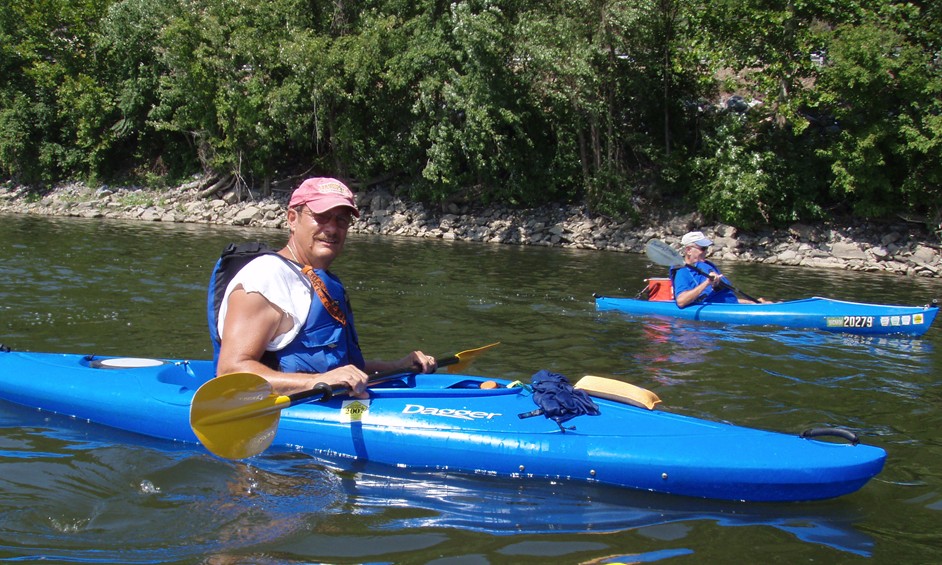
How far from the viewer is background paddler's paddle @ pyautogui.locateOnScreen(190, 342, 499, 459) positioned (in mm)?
3520

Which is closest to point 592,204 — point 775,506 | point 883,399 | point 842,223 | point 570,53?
point 570,53

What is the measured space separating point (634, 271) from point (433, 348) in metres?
7.43

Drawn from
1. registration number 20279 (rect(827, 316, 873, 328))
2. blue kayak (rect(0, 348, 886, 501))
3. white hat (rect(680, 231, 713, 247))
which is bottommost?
registration number 20279 (rect(827, 316, 873, 328))

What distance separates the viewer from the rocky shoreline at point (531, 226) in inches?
630

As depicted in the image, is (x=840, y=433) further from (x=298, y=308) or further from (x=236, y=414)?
(x=236, y=414)

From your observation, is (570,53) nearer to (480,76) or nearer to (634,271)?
(480,76)

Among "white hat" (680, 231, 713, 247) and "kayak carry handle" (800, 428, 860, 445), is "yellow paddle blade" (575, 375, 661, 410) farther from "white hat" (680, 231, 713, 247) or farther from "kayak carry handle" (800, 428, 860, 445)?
"white hat" (680, 231, 713, 247)

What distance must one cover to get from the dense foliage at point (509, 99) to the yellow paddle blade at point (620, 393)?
13.4m

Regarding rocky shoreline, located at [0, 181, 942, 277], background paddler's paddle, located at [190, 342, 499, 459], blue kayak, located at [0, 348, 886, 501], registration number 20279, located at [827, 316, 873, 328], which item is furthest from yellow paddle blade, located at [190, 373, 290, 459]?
rocky shoreline, located at [0, 181, 942, 277]

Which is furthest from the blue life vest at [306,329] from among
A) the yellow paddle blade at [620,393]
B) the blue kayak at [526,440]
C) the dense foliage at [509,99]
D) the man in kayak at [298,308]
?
the dense foliage at [509,99]

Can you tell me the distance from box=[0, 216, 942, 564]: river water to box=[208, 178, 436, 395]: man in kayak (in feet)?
1.78

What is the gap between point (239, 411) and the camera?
3.60 metres

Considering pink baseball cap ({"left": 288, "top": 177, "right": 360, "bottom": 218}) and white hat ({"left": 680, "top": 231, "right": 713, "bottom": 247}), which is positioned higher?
pink baseball cap ({"left": 288, "top": 177, "right": 360, "bottom": 218})

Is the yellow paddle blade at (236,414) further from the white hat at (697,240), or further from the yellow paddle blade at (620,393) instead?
the white hat at (697,240)
